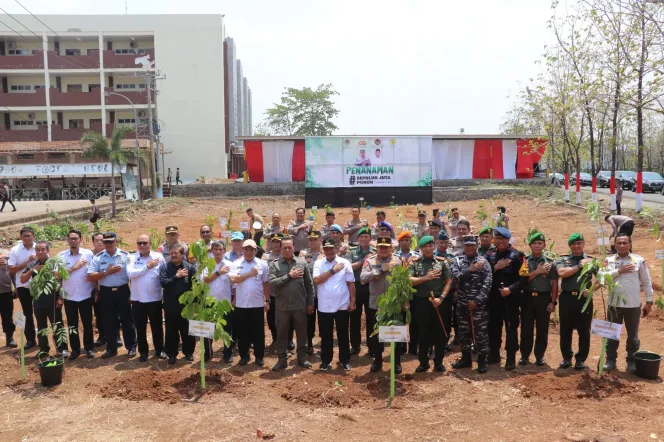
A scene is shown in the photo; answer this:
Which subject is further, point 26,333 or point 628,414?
point 26,333

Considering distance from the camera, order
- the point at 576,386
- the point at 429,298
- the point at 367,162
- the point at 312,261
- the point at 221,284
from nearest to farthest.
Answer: the point at 576,386 → the point at 429,298 → the point at 221,284 → the point at 312,261 → the point at 367,162

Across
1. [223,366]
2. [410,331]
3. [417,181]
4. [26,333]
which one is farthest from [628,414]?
[417,181]

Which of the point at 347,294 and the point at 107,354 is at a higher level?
the point at 347,294

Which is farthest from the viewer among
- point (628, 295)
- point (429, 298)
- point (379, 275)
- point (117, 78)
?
point (117, 78)

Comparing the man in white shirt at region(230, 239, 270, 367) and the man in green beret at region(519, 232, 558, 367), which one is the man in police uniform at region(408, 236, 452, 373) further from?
the man in white shirt at region(230, 239, 270, 367)

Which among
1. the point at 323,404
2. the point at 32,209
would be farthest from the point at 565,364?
the point at 32,209

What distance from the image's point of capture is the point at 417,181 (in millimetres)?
23266

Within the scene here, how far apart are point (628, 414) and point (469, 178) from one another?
2622 centimetres

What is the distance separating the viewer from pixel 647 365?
5.48 m

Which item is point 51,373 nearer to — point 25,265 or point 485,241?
point 25,265

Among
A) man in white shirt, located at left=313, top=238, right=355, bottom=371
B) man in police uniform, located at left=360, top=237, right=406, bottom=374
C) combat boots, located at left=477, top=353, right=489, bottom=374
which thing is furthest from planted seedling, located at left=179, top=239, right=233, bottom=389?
combat boots, located at left=477, top=353, right=489, bottom=374

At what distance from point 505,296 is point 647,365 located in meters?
1.53

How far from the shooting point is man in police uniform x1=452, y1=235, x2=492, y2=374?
19.1 ft

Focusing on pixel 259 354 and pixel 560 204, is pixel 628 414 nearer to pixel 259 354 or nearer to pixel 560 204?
pixel 259 354
